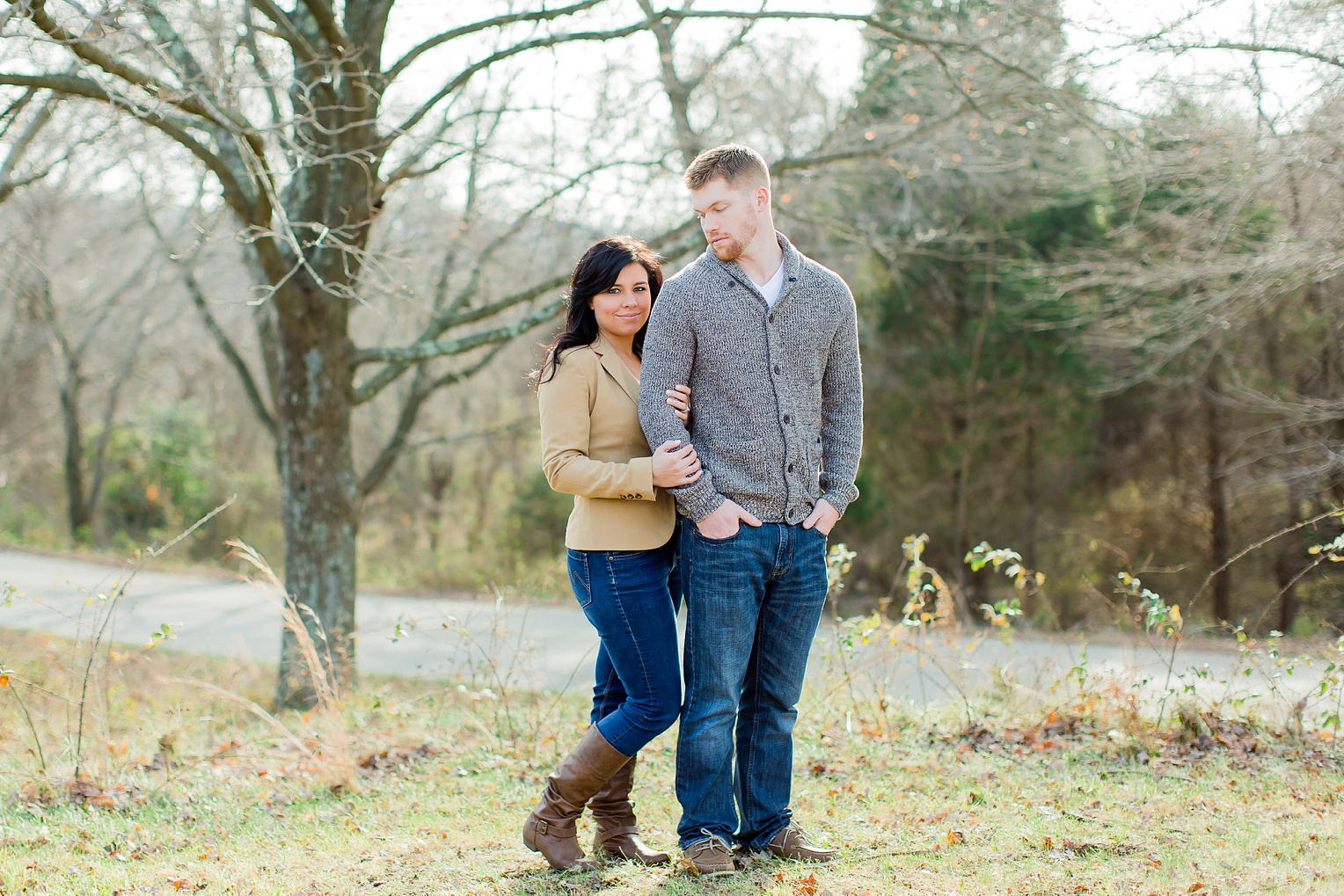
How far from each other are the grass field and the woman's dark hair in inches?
61.2

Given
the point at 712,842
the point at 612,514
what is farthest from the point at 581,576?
the point at 712,842

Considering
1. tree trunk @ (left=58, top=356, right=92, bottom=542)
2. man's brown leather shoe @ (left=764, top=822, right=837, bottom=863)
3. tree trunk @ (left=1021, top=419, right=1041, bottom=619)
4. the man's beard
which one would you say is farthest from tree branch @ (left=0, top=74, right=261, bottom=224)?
tree trunk @ (left=58, top=356, right=92, bottom=542)

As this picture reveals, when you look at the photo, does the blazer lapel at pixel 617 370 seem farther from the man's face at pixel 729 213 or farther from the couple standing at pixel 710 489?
the man's face at pixel 729 213

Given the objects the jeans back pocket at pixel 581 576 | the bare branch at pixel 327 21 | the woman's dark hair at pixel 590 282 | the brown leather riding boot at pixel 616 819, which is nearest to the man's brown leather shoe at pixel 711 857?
the brown leather riding boot at pixel 616 819

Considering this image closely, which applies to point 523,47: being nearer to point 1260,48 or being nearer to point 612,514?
point 612,514

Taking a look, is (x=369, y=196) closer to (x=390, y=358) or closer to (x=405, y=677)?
(x=390, y=358)

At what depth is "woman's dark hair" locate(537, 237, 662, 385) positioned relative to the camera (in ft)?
9.75

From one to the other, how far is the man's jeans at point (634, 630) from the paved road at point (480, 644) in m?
1.35

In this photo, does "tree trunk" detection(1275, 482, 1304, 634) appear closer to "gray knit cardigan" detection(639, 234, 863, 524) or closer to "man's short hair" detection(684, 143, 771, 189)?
"gray knit cardigan" detection(639, 234, 863, 524)

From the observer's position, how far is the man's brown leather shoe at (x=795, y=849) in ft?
9.78

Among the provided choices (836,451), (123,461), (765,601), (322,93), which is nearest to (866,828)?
(765,601)

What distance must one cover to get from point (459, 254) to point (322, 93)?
3869 millimetres

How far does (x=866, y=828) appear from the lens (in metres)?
3.35

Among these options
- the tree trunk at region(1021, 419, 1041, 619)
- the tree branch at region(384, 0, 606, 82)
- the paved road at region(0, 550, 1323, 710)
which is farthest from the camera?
the tree trunk at region(1021, 419, 1041, 619)
